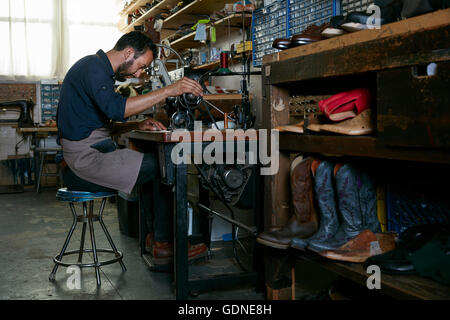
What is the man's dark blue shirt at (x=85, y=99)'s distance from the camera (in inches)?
89.9

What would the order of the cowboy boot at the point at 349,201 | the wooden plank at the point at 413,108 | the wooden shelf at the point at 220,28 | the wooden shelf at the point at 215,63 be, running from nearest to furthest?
the wooden plank at the point at 413,108 < the cowboy boot at the point at 349,201 < the wooden shelf at the point at 220,28 < the wooden shelf at the point at 215,63

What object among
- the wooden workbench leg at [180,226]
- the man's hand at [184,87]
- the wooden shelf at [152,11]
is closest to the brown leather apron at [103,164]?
the wooden workbench leg at [180,226]

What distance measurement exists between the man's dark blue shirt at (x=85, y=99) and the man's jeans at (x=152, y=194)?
0.85 ft

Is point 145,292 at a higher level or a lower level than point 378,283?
lower

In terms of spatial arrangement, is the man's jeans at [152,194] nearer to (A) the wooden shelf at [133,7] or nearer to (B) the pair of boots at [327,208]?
(B) the pair of boots at [327,208]

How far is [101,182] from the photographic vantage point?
236 cm

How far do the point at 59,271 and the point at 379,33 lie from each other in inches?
95.1

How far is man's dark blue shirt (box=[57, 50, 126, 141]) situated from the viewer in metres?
2.28

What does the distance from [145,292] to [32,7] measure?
20.6ft

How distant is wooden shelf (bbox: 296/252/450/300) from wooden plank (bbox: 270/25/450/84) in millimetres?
668

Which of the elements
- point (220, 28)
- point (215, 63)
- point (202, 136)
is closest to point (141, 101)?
point (202, 136)

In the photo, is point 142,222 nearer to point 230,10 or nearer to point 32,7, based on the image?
point 230,10

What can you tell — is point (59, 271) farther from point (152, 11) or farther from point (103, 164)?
point (152, 11)
